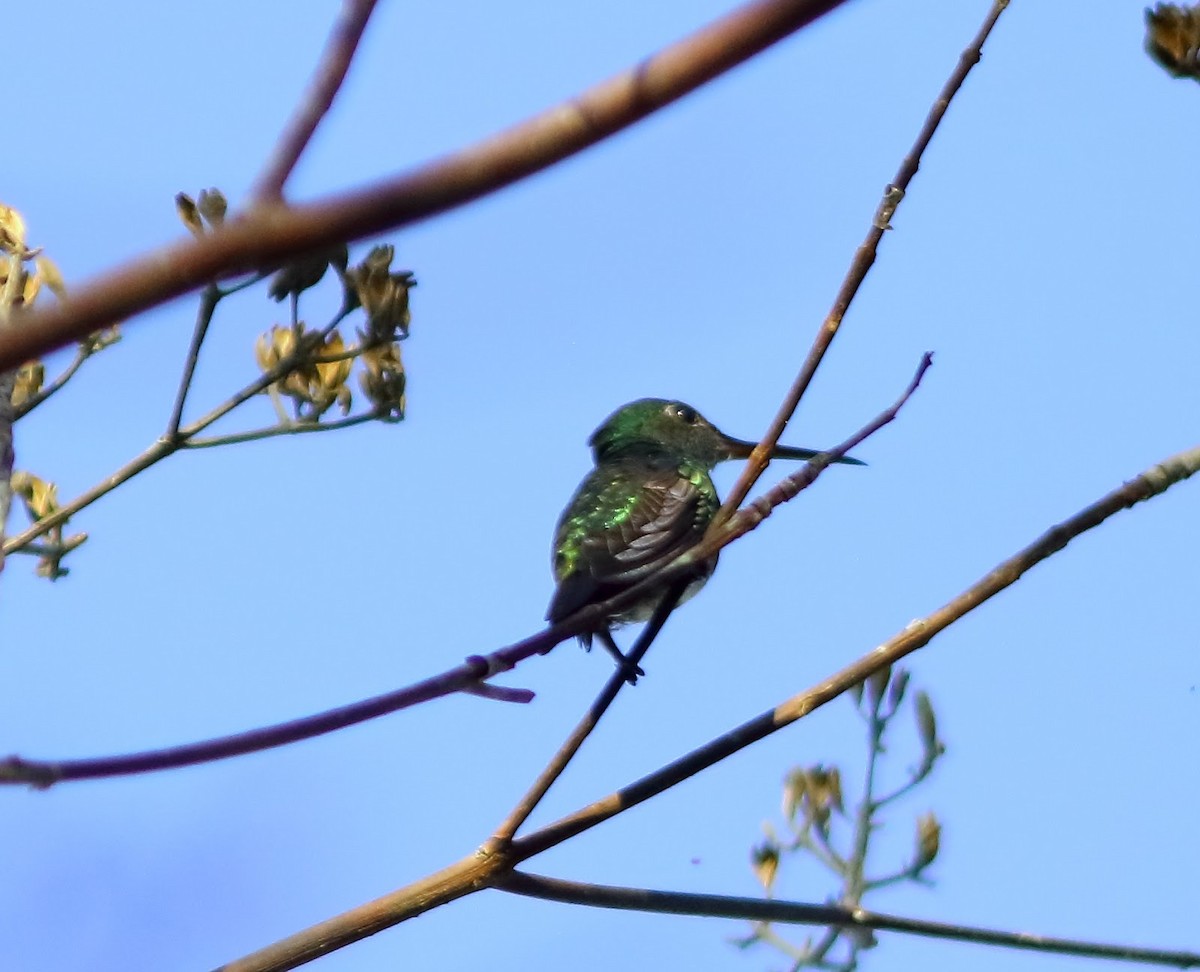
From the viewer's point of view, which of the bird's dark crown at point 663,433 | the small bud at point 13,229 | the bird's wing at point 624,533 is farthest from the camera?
the bird's dark crown at point 663,433

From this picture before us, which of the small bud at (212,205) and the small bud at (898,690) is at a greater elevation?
the small bud at (212,205)

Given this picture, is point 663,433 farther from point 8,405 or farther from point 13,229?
point 8,405

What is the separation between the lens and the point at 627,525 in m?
5.03

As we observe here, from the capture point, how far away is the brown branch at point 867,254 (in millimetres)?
2869

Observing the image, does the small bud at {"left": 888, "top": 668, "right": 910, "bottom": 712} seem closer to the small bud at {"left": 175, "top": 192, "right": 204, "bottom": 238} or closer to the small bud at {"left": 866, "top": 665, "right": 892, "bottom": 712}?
the small bud at {"left": 866, "top": 665, "right": 892, "bottom": 712}

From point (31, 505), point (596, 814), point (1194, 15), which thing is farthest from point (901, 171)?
point (31, 505)

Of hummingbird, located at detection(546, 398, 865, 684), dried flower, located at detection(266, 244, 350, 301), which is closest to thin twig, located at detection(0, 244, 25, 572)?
dried flower, located at detection(266, 244, 350, 301)

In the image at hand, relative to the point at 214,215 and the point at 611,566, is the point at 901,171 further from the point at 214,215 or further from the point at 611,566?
the point at 611,566

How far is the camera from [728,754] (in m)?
2.82

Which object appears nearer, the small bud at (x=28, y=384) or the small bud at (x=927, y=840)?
the small bud at (x=28, y=384)

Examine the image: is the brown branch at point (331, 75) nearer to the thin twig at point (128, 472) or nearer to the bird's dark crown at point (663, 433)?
the thin twig at point (128, 472)

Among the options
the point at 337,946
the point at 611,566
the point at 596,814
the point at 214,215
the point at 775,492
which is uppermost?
the point at 214,215

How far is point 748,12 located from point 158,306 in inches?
12.9

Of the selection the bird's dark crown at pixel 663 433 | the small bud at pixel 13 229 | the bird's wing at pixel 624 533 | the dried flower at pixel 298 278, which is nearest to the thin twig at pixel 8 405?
the small bud at pixel 13 229
